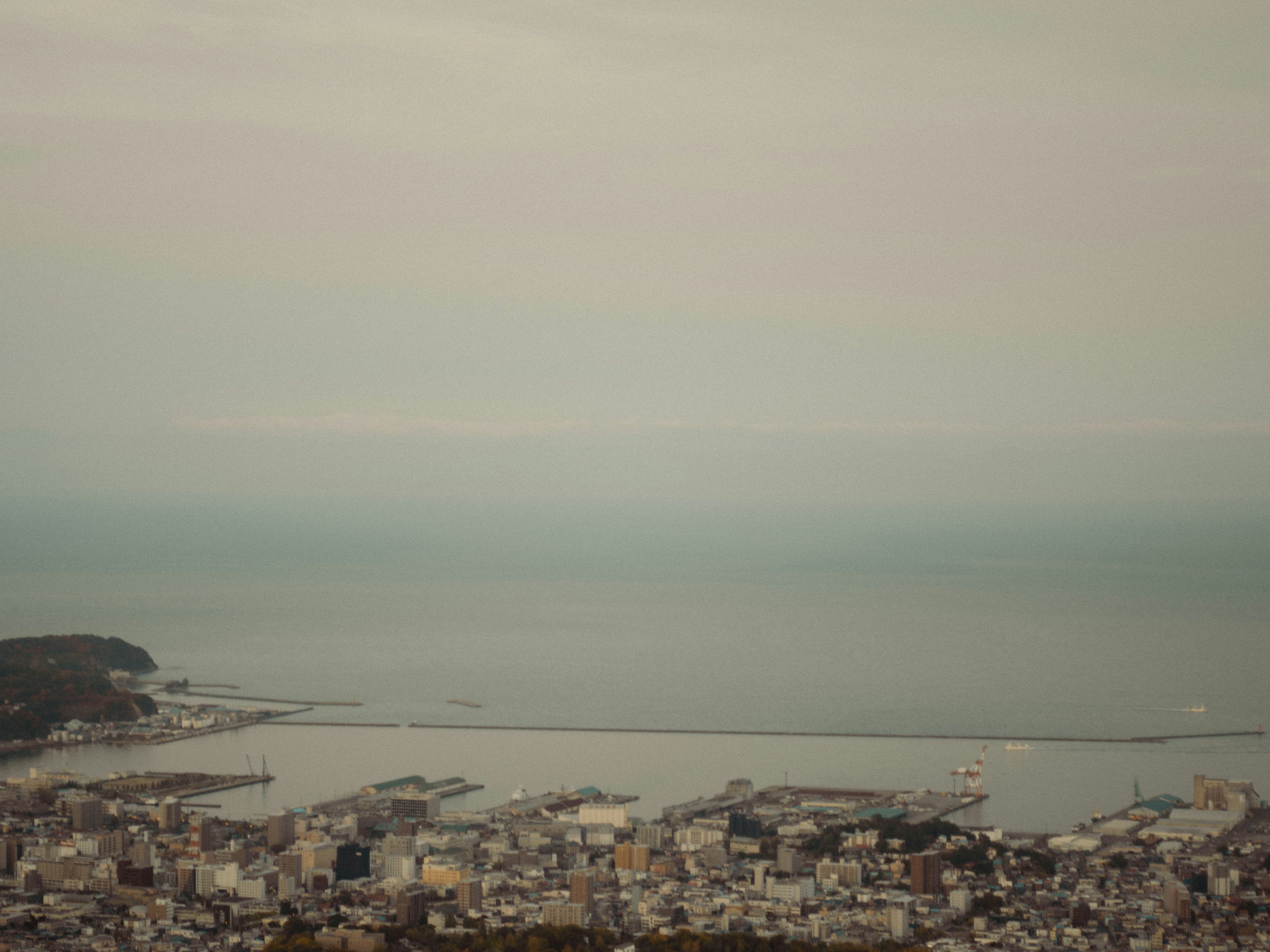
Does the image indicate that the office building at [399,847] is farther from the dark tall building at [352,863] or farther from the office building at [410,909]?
the office building at [410,909]

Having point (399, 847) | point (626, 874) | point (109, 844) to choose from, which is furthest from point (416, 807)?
point (626, 874)

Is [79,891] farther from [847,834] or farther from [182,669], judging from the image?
[182,669]

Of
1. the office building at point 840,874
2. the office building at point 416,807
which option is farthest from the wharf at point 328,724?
the office building at point 840,874

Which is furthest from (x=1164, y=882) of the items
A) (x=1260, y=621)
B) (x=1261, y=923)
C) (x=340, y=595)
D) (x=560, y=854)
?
(x=340, y=595)

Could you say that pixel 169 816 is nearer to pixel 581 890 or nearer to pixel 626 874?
pixel 626 874

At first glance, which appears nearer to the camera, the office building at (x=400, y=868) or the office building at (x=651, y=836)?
the office building at (x=400, y=868)

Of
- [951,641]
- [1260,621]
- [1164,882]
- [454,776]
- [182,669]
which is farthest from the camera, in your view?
[1260,621]
